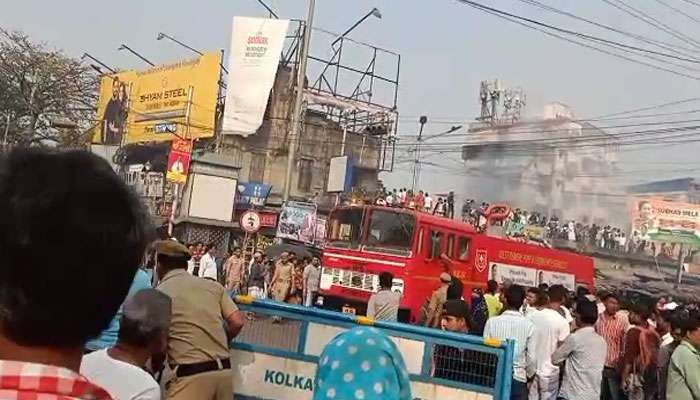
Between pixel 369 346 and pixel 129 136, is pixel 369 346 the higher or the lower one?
the lower one

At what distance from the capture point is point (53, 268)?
1349 mm

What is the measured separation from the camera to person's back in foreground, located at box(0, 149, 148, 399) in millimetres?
1341

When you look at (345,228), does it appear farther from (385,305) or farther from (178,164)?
(178,164)

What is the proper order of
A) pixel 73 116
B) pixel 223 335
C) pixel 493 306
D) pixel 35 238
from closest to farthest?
pixel 35 238, pixel 223 335, pixel 493 306, pixel 73 116

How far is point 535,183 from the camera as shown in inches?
2186

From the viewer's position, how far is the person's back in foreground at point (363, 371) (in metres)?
2.80

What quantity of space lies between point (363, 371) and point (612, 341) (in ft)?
23.6

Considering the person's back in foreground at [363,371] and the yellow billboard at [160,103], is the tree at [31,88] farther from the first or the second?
the person's back in foreground at [363,371]

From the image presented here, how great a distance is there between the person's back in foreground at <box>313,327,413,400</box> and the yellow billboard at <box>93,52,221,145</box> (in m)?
33.9

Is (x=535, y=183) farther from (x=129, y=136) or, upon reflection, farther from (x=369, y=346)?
(x=369, y=346)

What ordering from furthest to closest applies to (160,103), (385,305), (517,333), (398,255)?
(160,103)
(398,255)
(385,305)
(517,333)

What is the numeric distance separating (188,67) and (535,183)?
1003 inches

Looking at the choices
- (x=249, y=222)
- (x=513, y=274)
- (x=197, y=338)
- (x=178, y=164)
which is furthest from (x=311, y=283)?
(x=197, y=338)

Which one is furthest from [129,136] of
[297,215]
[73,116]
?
[297,215]
